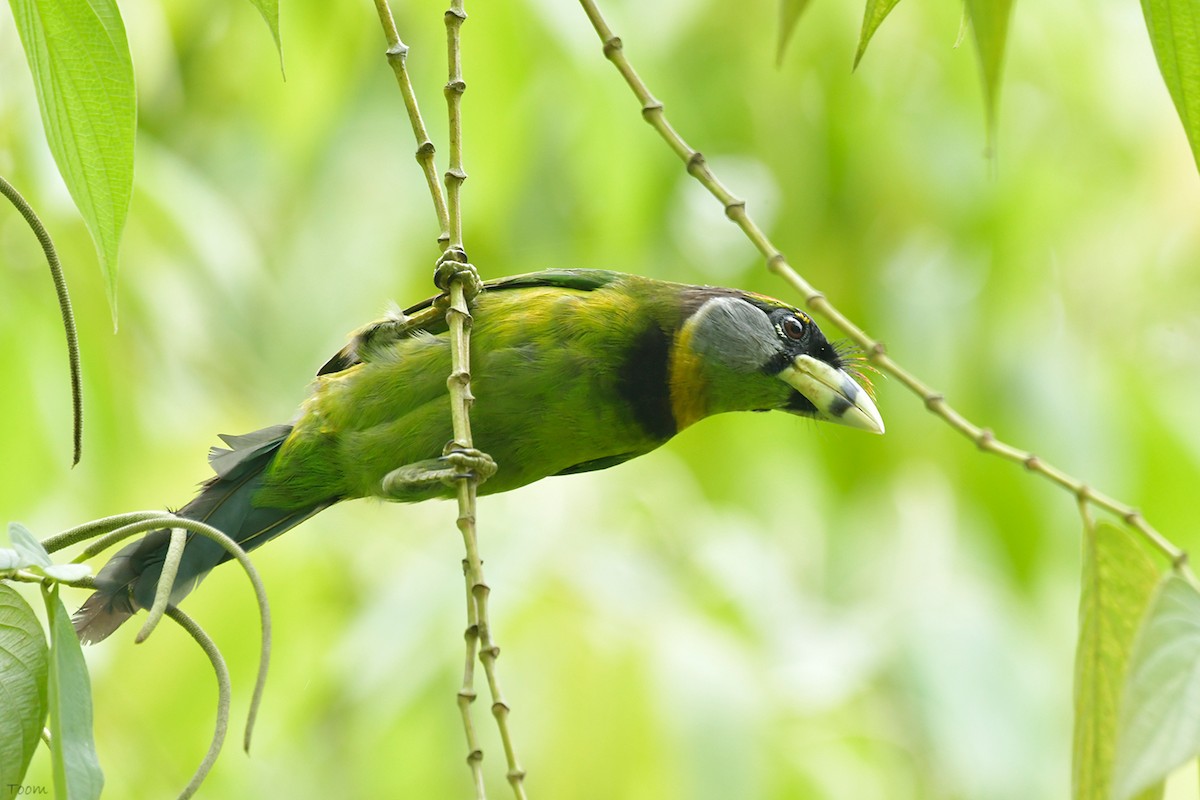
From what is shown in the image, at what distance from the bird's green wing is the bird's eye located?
0.45 metres

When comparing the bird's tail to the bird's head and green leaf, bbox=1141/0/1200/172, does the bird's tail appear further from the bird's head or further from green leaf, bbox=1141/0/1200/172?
green leaf, bbox=1141/0/1200/172

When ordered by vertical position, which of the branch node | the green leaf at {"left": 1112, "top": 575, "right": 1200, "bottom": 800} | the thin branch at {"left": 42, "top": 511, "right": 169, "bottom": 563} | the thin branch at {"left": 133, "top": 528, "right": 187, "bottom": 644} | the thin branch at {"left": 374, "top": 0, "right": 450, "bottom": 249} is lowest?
the green leaf at {"left": 1112, "top": 575, "right": 1200, "bottom": 800}

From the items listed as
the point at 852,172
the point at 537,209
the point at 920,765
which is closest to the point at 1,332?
the point at 537,209

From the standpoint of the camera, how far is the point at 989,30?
142 centimetres

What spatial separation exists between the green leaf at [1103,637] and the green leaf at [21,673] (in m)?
1.57

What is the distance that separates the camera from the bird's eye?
3.16 metres

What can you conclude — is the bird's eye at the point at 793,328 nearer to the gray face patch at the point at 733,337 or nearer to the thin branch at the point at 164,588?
the gray face patch at the point at 733,337

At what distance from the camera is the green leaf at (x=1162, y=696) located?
5.80 ft

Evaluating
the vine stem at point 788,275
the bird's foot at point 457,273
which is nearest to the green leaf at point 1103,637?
the vine stem at point 788,275

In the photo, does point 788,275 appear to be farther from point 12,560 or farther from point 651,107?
point 12,560

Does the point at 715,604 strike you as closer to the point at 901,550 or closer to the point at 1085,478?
the point at 901,550

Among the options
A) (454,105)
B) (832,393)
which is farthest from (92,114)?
(832,393)


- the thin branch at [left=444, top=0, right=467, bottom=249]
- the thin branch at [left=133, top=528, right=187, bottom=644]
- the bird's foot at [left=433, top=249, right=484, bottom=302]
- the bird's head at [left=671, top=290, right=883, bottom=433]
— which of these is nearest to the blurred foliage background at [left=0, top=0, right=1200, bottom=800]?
the bird's head at [left=671, top=290, right=883, bottom=433]

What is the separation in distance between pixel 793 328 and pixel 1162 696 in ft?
4.91
